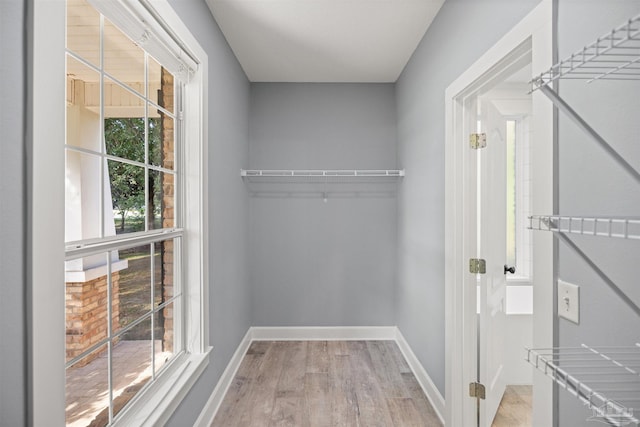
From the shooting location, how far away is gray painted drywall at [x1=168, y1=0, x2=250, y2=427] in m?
2.13

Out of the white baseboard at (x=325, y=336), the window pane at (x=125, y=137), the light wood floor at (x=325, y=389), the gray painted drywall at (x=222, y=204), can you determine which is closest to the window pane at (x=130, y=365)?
the gray painted drywall at (x=222, y=204)

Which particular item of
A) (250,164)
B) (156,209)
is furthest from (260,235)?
(156,209)

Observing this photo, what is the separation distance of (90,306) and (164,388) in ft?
2.18

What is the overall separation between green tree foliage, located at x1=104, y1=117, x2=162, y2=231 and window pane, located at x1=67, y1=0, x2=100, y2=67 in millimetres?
242

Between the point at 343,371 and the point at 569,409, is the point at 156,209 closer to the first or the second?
the point at 569,409

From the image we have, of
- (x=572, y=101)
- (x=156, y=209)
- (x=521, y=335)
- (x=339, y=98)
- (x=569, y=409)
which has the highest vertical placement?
(x=339, y=98)

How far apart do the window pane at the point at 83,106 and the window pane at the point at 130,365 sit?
0.80 meters

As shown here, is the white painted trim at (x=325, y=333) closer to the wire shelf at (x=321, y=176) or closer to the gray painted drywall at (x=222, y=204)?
the gray painted drywall at (x=222, y=204)

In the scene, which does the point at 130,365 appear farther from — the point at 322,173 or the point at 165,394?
the point at 322,173

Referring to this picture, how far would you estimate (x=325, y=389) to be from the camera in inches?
106

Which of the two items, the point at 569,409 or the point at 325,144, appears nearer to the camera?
the point at 569,409

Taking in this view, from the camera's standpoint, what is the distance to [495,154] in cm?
223

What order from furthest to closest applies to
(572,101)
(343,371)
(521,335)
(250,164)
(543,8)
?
(250,164), (343,371), (521,335), (543,8), (572,101)

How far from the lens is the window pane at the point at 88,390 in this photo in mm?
1227
